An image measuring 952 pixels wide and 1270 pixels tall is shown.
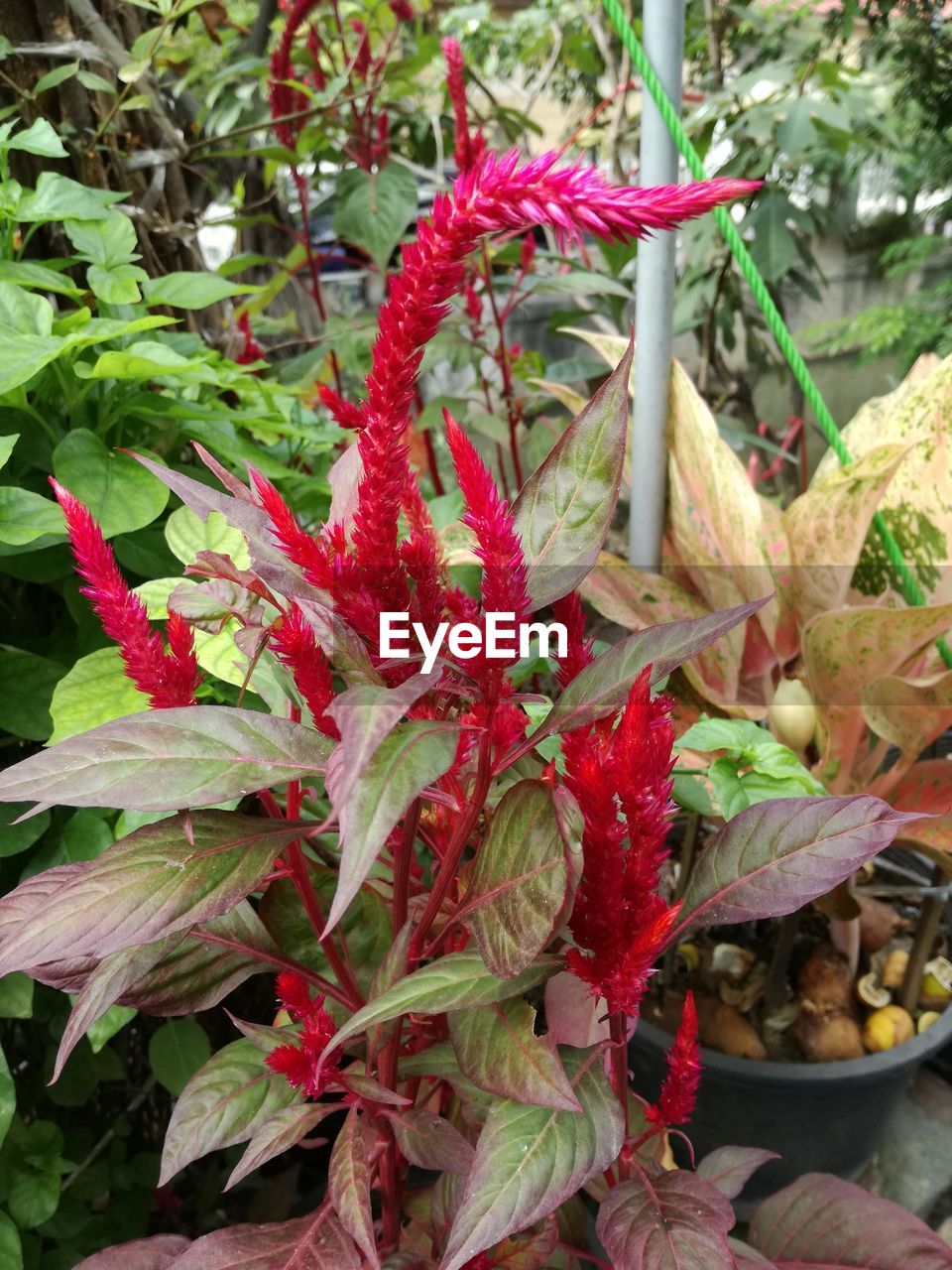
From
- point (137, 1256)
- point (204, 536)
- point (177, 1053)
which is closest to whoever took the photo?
point (137, 1256)

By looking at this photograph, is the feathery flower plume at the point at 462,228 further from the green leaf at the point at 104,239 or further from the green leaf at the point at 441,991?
the green leaf at the point at 104,239

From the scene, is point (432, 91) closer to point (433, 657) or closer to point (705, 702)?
point (705, 702)

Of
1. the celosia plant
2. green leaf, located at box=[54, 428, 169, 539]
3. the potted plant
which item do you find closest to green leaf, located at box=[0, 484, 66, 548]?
green leaf, located at box=[54, 428, 169, 539]

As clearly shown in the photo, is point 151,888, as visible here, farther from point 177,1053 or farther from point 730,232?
point 730,232

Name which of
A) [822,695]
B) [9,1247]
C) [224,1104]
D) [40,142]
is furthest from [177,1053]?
[40,142]

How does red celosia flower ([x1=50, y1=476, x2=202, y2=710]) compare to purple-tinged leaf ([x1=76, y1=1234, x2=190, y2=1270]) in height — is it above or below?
above

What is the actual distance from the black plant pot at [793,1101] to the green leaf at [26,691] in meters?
0.60

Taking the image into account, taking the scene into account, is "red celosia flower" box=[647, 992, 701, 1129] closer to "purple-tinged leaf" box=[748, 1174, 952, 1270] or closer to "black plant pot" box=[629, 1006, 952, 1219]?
"purple-tinged leaf" box=[748, 1174, 952, 1270]

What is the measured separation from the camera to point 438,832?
558 mm

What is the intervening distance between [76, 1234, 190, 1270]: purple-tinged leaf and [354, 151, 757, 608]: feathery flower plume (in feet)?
1.55

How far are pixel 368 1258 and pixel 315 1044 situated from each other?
0.34 ft

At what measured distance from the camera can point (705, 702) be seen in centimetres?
95

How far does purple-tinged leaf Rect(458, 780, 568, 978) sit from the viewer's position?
1.28 feet

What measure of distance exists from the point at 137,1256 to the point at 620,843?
1.32 ft
